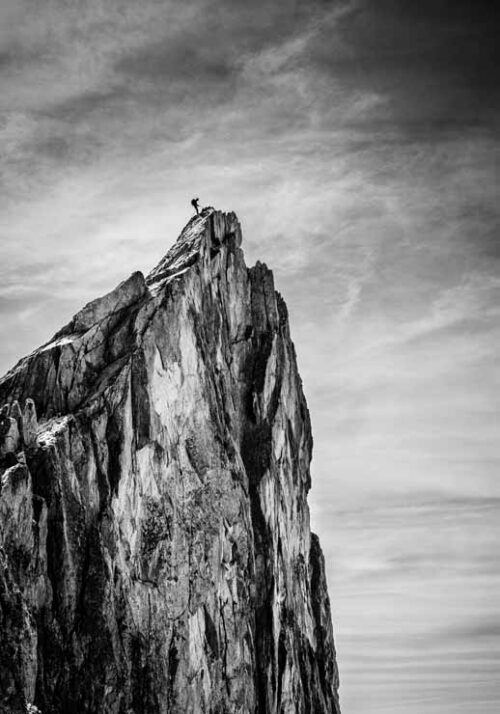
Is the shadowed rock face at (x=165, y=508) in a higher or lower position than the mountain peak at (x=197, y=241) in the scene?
lower

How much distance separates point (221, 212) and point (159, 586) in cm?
4979

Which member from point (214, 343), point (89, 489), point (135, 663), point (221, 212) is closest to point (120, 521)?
point (89, 489)

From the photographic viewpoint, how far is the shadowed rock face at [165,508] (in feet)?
340

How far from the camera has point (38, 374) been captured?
121 meters

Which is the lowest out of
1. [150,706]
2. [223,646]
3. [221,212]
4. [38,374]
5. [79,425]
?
[150,706]

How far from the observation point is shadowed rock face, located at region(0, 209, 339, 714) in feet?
340

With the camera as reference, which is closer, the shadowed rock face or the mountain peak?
the shadowed rock face

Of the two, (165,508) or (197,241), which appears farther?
(197,241)

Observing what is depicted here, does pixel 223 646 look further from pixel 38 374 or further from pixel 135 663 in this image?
pixel 38 374

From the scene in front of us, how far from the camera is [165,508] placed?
378ft

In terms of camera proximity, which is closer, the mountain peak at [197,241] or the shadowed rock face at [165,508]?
the shadowed rock face at [165,508]

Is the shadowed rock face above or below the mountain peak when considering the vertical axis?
below

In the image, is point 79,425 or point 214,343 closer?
point 79,425

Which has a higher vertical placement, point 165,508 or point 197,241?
point 197,241
